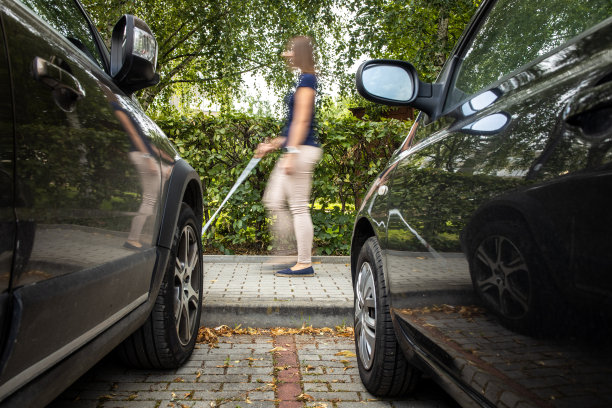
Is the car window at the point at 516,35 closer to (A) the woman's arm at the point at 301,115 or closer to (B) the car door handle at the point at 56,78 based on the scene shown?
(B) the car door handle at the point at 56,78

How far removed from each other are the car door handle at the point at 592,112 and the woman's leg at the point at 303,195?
176 inches

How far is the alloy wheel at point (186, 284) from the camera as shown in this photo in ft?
9.96

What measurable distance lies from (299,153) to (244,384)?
3032 millimetres

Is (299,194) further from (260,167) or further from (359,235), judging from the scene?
(359,235)

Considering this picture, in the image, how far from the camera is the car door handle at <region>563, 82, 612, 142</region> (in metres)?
1.03

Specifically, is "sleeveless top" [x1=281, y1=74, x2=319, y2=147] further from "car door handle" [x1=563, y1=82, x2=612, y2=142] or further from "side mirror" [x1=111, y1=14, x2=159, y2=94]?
"car door handle" [x1=563, y1=82, x2=612, y2=142]

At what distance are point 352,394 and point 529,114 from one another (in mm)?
2012

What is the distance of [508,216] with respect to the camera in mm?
1335

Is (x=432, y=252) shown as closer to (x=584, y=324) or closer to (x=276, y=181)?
(x=584, y=324)

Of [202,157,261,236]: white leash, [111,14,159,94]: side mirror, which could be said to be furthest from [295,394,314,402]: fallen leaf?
[202,157,261,236]: white leash

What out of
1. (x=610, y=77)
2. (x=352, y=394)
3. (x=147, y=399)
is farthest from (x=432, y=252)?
(x=147, y=399)

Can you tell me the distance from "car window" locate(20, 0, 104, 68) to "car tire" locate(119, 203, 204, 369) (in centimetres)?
105

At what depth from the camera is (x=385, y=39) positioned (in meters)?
12.2

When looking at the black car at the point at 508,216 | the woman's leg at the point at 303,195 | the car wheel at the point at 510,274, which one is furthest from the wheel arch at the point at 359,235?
the woman's leg at the point at 303,195
